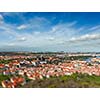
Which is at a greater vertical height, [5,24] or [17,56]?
[5,24]

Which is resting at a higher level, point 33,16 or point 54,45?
point 33,16

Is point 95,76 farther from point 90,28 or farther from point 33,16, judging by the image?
point 33,16
